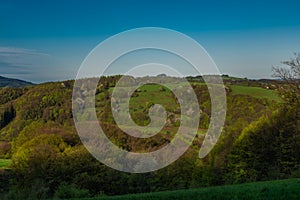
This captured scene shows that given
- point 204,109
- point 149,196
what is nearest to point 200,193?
point 149,196

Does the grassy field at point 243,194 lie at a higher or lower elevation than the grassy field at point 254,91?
lower

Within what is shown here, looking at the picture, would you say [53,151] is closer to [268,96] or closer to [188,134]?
[188,134]

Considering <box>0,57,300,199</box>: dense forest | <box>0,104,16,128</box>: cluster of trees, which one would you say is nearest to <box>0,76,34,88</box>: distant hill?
<box>0,104,16,128</box>: cluster of trees

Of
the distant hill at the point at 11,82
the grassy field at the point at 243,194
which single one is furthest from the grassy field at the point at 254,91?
the distant hill at the point at 11,82

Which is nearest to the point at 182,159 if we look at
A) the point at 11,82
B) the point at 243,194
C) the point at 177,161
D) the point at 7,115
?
the point at 177,161

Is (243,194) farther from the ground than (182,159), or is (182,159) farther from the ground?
(243,194)

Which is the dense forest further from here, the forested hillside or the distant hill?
the distant hill

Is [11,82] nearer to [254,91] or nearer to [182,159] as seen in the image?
[254,91]

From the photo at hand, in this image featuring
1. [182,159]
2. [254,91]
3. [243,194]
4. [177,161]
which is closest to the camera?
[243,194]

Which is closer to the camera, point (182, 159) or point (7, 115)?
point (182, 159)

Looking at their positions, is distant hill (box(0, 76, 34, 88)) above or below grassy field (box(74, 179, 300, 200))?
above

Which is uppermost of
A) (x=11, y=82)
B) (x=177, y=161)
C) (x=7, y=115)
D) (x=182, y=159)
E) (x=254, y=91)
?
(x=11, y=82)

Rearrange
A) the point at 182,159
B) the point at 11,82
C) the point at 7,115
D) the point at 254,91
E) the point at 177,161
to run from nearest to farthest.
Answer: the point at 177,161
the point at 182,159
the point at 254,91
the point at 7,115
the point at 11,82

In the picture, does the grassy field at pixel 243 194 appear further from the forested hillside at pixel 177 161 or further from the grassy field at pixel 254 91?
the grassy field at pixel 254 91
